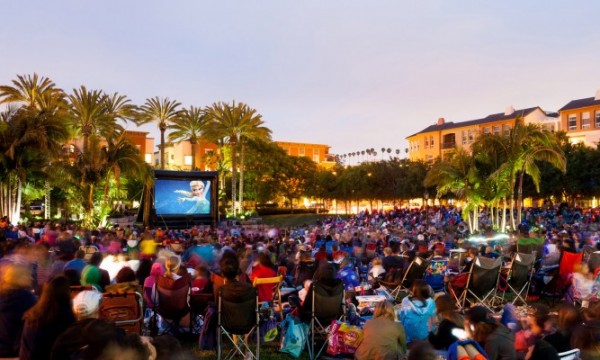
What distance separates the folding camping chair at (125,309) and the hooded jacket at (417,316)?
3284 mm

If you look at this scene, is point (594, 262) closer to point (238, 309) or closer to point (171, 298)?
point (238, 309)

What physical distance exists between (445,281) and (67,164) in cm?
2498

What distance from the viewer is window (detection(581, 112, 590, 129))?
57.2 meters

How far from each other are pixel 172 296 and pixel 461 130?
68049mm

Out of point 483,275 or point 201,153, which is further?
point 201,153

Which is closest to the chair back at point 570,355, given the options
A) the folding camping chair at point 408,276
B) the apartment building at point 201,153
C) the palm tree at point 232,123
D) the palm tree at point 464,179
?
the folding camping chair at point 408,276

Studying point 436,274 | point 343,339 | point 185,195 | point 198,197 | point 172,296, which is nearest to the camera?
point 343,339

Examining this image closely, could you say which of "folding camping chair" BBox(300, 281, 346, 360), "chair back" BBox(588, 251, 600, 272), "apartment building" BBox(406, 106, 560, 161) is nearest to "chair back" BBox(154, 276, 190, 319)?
"folding camping chair" BBox(300, 281, 346, 360)

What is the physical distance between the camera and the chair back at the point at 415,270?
956cm

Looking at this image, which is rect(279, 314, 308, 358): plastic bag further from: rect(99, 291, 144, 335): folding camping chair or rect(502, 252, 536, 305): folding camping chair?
rect(502, 252, 536, 305): folding camping chair

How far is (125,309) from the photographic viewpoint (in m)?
6.16

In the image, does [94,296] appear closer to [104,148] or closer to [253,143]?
[104,148]

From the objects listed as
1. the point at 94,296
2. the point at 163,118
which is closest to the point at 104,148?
the point at 163,118

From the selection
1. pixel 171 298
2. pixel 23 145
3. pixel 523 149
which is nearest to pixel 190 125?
pixel 23 145
